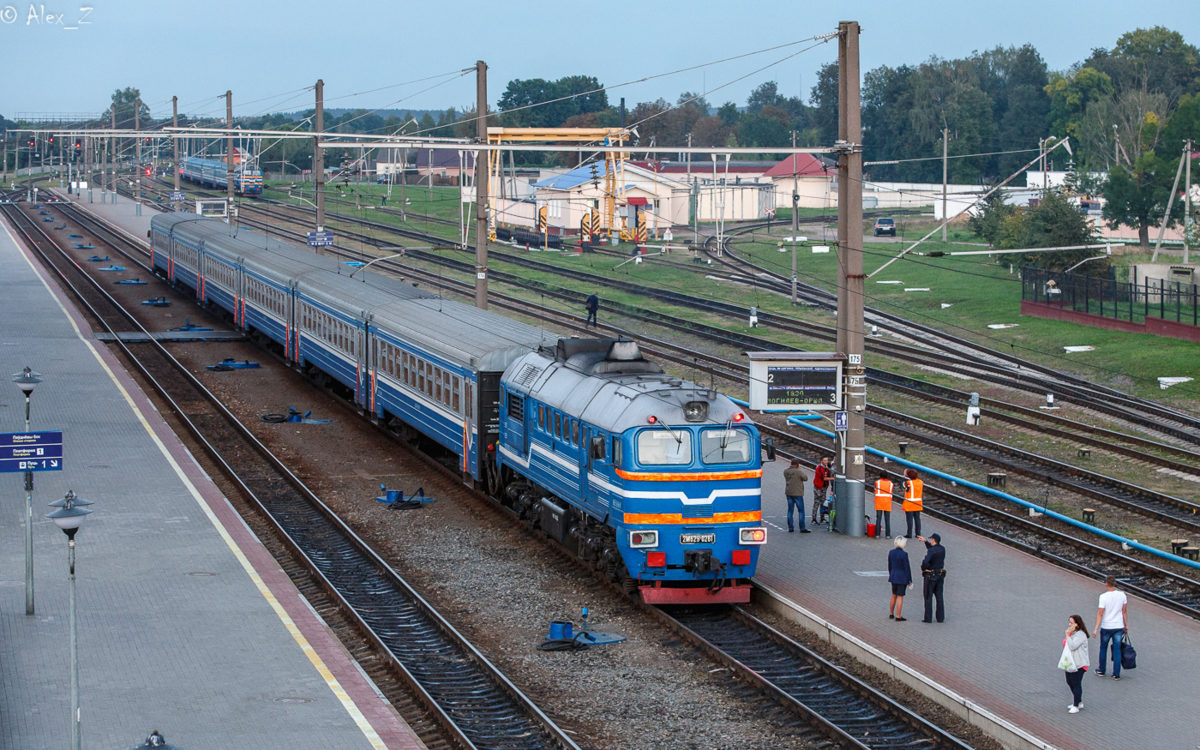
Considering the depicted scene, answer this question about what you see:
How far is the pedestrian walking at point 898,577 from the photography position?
1714 cm

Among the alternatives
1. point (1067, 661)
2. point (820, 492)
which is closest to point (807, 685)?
point (1067, 661)

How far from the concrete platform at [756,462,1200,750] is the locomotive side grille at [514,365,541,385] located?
4925 mm

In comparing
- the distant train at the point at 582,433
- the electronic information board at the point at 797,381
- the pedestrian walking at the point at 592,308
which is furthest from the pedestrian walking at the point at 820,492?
the pedestrian walking at the point at 592,308

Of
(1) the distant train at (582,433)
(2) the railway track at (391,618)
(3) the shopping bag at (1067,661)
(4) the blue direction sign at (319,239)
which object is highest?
(4) the blue direction sign at (319,239)

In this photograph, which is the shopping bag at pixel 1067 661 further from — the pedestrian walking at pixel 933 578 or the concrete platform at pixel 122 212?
the concrete platform at pixel 122 212

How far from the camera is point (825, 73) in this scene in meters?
167

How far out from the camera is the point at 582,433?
19375 mm

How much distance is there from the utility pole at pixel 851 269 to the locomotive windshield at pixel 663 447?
5.59 metres

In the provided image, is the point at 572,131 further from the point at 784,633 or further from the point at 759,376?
the point at 784,633

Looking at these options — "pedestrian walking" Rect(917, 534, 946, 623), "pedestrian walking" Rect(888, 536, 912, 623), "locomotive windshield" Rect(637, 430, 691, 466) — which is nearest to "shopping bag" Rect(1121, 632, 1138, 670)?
"pedestrian walking" Rect(917, 534, 946, 623)

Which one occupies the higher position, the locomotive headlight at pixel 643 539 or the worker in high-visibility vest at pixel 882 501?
the locomotive headlight at pixel 643 539

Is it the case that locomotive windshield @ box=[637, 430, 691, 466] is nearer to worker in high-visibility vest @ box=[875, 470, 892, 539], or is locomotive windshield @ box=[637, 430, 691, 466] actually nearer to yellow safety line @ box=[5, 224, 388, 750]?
yellow safety line @ box=[5, 224, 388, 750]

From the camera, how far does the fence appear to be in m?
44.1

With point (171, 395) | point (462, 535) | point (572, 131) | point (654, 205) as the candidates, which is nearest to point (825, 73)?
point (654, 205)
